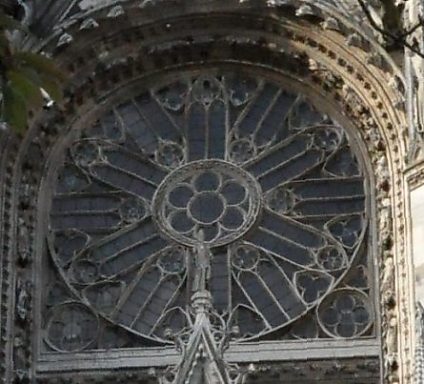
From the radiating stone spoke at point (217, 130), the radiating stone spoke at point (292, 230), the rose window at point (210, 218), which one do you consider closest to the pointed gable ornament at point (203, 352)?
the rose window at point (210, 218)

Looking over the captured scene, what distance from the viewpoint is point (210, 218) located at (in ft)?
47.3

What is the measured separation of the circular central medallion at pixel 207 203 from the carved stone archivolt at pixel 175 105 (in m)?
0.05

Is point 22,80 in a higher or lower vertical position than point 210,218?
lower

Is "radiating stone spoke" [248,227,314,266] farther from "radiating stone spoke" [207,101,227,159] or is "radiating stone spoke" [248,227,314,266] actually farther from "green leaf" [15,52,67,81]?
"green leaf" [15,52,67,81]

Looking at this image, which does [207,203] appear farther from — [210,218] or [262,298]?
[262,298]

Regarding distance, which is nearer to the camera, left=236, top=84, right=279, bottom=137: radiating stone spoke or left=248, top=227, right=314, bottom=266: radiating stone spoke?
left=248, top=227, right=314, bottom=266: radiating stone spoke

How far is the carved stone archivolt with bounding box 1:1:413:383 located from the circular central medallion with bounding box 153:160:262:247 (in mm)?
48

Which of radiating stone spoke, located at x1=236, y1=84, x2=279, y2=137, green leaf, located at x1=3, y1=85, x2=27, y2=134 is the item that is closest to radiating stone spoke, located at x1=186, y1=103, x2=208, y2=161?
radiating stone spoke, located at x1=236, y1=84, x2=279, y2=137

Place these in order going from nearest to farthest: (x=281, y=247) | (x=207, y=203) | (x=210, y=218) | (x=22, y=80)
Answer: (x=22, y=80) < (x=281, y=247) < (x=210, y=218) < (x=207, y=203)

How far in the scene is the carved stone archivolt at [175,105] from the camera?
13.8 meters

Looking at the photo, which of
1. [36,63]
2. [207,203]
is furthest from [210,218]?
[36,63]

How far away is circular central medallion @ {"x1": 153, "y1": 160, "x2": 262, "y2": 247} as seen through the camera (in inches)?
564

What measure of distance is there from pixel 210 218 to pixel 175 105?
1464 mm

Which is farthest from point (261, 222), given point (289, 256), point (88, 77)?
point (88, 77)
